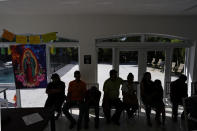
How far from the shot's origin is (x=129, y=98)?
348cm

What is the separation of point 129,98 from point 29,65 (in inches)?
107

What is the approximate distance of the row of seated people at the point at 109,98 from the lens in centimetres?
338

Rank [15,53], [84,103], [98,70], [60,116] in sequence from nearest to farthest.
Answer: [84,103] → [60,116] → [15,53] → [98,70]

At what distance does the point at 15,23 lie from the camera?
400 centimetres

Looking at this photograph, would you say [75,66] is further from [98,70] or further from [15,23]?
[15,23]

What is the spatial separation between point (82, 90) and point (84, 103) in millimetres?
302

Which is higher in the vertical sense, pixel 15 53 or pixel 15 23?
pixel 15 23

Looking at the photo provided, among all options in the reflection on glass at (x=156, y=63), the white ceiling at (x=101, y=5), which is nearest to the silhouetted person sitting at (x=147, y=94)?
the reflection on glass at (x=156, y=63)

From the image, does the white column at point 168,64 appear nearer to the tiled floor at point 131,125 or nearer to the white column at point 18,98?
the tiled floor at point 131,125

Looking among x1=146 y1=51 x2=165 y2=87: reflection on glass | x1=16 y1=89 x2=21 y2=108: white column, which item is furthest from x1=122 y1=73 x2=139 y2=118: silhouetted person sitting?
x1=16 y1=89 x2=21 y2=108: white column

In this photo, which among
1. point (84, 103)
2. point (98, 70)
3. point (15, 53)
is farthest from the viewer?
point (98, 70)

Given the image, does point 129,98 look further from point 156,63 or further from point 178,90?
point 156,63

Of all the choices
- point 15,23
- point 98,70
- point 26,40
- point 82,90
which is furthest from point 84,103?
point 15,23

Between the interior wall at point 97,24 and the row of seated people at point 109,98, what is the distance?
118 centimetres
